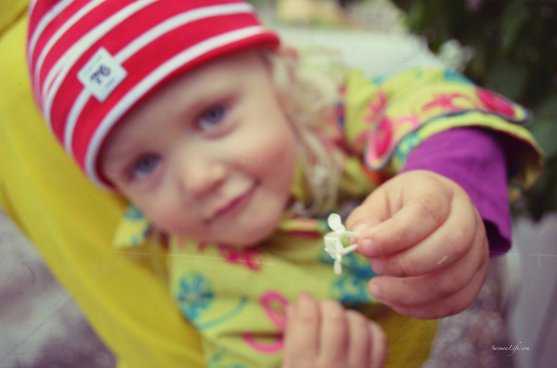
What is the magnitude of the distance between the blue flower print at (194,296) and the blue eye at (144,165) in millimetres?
83

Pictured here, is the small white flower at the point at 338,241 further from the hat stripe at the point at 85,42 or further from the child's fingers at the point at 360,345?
the hat stripe at the point at 85,42

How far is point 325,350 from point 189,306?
186 mm

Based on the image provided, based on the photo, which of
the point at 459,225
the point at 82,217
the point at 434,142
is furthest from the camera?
the point at 82,217

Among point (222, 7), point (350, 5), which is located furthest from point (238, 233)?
point (350, 5)

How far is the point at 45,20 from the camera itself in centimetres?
44

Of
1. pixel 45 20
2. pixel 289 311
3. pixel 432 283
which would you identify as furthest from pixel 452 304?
pixel 45 20

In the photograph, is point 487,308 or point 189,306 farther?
point 189,306

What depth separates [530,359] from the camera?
30 cm

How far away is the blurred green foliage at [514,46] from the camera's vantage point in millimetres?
595

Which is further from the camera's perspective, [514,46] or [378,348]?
[514,46]

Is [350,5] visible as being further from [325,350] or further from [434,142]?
[325,350]

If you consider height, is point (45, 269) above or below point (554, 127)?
above

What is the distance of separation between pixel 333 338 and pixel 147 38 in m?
0.25

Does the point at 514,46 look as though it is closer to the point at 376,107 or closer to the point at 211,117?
the point at 376,107
